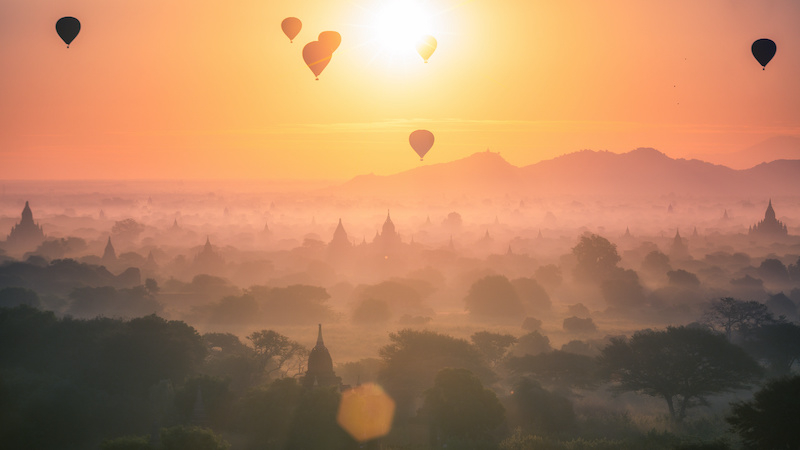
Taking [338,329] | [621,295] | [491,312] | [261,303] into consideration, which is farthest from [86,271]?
[621,295]

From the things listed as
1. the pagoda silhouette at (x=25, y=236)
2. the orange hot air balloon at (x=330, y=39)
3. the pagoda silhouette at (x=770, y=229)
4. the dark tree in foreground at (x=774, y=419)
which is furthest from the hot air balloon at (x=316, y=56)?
the pagoda silhouette at (x=770, y=229)

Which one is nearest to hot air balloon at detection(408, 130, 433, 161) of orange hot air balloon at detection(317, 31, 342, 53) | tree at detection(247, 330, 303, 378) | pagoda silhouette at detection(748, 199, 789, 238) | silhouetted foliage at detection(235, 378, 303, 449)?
orange hot air balloon at detection(317, 31, 342, 53)

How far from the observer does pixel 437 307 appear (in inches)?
3386

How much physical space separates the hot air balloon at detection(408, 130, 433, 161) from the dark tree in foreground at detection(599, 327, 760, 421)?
81.5 ft

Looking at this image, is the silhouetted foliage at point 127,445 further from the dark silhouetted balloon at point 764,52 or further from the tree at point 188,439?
the dark silhouetted balloon at point 764,52

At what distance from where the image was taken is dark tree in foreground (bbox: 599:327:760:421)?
134 feet

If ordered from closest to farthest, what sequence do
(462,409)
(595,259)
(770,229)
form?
1. (462,409)
2. (595,259)
3. (770,229)

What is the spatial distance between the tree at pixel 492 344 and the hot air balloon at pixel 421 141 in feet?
59.3

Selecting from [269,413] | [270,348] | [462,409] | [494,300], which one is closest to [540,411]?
[462,409]

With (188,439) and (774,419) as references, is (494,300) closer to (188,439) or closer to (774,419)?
(774,419)

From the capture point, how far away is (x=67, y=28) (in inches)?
2026

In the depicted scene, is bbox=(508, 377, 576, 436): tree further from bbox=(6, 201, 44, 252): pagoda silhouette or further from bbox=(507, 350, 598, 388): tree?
bbox=(6, 201, 44, 252): pagoda silhouette

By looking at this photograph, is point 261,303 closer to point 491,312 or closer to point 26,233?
point 491,312

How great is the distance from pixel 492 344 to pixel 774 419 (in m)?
23.4
